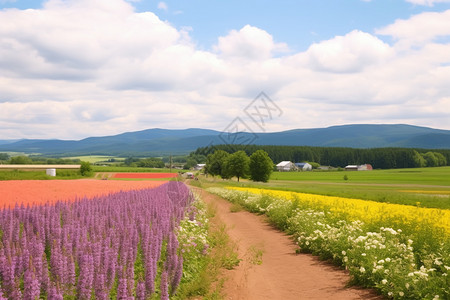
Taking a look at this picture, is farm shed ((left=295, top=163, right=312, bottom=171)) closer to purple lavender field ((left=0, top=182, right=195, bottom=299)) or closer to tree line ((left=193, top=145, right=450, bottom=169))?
tree line ((left=193, top=145, right=450, bottom=169))

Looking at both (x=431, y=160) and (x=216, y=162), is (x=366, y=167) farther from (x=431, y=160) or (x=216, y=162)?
(x=216, y=162)

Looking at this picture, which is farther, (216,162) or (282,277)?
(216,162)

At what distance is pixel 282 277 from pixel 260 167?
8117 centimetres

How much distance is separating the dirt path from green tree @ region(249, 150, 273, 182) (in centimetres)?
7578

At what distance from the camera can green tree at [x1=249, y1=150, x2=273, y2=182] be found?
91312 millimetres

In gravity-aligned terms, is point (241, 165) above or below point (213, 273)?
below

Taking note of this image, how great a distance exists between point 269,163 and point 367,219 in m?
76.4

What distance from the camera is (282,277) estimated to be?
424 inches

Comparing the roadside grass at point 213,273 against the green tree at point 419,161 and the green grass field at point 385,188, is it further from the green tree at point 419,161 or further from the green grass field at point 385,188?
the green tree at point 419,161

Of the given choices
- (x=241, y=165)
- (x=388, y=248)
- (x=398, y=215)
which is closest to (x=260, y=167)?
(x=241, y=165)

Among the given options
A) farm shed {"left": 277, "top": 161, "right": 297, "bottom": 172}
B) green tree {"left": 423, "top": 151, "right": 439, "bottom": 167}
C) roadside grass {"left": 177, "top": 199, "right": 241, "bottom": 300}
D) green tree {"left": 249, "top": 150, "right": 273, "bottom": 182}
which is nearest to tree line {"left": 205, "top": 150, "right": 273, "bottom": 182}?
green tree {"left": 249, "top": 150, "right": 273, "bottom": 182}

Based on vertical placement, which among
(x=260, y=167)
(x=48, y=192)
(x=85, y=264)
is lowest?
(x=260, y=167)

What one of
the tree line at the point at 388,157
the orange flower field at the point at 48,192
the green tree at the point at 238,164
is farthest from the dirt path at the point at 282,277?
the tree line at the point at 388,157

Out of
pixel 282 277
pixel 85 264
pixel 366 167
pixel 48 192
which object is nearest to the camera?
pixel 85 264
